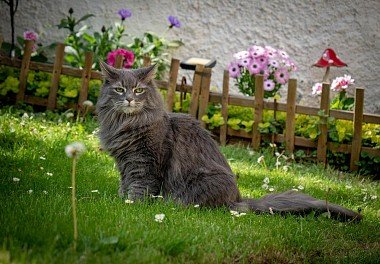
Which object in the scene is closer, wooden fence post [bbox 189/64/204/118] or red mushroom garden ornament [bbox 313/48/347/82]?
wooden fence post [bbox 189/64/204/118]

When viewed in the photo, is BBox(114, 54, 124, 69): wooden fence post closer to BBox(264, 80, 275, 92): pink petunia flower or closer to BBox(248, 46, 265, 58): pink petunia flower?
BBox(248, 46, 265, 58): pink petunia flower


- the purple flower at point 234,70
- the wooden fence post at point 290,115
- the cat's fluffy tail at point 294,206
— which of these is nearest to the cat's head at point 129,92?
the cat's fluffy tail at point 294,206

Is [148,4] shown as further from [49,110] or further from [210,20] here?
[49,110]

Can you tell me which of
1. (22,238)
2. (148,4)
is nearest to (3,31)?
(148,4)

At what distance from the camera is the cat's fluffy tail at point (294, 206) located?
4.41 metres

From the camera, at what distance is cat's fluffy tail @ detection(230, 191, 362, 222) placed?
441 centimetres

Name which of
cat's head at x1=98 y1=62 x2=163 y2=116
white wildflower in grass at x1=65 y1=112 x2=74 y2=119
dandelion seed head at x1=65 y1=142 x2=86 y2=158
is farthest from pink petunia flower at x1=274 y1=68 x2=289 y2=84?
dandelion seed head at x1=65 y1=142 x2=86 y2=158

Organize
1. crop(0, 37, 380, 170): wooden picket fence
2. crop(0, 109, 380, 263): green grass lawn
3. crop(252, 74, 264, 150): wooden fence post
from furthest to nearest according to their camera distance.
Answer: crop(252, 74, 264, 150): wooden fence post
crop(0, 37, 380, 170): wooden picket fence
crop(0, 109, 380, 263): green grass lawn

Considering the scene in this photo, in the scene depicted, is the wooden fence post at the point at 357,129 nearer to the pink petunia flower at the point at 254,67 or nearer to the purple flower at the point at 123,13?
the pink petunia flower at the point at 254,67

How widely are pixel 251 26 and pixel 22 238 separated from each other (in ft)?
23.2

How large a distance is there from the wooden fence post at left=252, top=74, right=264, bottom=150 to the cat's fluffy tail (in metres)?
2.95

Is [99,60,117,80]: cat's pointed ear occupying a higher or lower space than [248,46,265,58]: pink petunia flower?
lower

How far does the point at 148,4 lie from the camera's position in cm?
970

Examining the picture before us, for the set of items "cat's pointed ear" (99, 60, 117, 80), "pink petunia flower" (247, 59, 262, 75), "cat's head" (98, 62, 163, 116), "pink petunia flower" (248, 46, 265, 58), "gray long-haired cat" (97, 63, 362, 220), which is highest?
"pink petunia flower" (248, 46, 265, 58)
